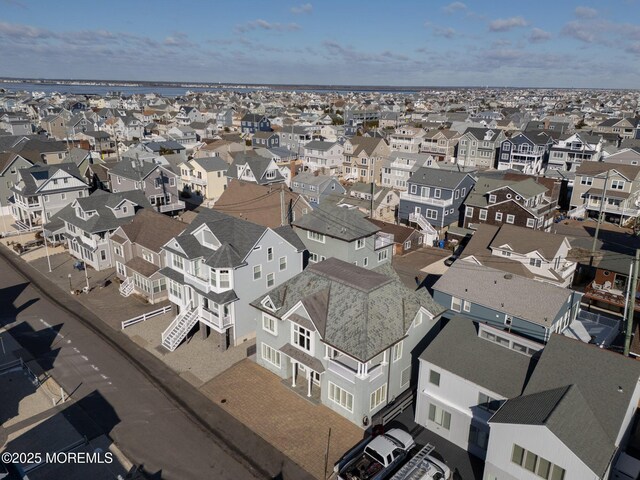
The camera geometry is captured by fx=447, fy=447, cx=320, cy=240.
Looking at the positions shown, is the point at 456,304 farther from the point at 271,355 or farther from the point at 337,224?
the point at 271,355

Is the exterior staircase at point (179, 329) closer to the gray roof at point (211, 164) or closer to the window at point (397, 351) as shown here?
the window at point (397, 351)

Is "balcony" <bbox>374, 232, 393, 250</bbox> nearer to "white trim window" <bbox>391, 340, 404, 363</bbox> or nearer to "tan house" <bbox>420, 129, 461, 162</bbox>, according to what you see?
"white trim window" <bbox>391, 340, 404, 363</bbox>

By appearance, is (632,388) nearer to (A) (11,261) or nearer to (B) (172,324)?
(B) (172,324)

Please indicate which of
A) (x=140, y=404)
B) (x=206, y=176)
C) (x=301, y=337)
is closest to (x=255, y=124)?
(x=206, y=176)

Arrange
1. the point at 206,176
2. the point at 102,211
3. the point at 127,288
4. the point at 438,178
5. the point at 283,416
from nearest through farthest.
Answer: the point at 283,416, the point at 127,288, the point at 102,211, the point at 438,178, the point at 206,176

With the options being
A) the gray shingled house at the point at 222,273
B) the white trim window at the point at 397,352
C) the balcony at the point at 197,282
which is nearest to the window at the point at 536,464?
the white trim window at the point at 397,352

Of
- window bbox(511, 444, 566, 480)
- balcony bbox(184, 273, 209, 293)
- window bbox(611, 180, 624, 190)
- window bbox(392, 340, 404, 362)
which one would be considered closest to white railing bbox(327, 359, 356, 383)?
window bbox(392, 340, 404, 362)

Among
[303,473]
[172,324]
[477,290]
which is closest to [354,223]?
[477,290]
